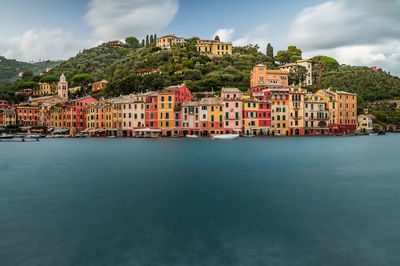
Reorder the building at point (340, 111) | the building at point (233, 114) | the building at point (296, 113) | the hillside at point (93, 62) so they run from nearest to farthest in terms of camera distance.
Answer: the building at point (233, 114)
the building at point (296, 113)
the building at point (340, 111)
the hillside at point (93, 62)

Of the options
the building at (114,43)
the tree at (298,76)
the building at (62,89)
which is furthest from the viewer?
the building at (114,43)

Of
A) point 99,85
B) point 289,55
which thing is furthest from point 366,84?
point 99,85

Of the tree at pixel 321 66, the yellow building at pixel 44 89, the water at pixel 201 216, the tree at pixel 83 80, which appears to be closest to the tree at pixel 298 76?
the tree at pixel 321 66

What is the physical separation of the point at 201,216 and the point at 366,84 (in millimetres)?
106357

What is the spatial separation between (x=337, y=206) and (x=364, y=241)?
4.60 metres

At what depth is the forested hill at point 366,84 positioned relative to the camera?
96931 mm

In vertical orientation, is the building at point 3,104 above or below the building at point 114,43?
below

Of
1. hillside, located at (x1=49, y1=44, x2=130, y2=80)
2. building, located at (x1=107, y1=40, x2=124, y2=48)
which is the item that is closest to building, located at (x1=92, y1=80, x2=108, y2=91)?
hillside, located at (x1=49, y1=44, x2=130, y2=80)

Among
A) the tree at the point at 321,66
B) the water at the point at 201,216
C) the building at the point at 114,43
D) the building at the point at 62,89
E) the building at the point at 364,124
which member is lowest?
the water at the point at 201,216

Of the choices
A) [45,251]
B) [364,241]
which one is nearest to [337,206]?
[364,241]

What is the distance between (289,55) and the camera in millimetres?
115312

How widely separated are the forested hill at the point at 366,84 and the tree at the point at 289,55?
44.6 feet

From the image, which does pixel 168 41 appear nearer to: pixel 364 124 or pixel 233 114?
pixel 233 114

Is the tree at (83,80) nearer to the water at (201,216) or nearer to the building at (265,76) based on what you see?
the building at (265,76)
